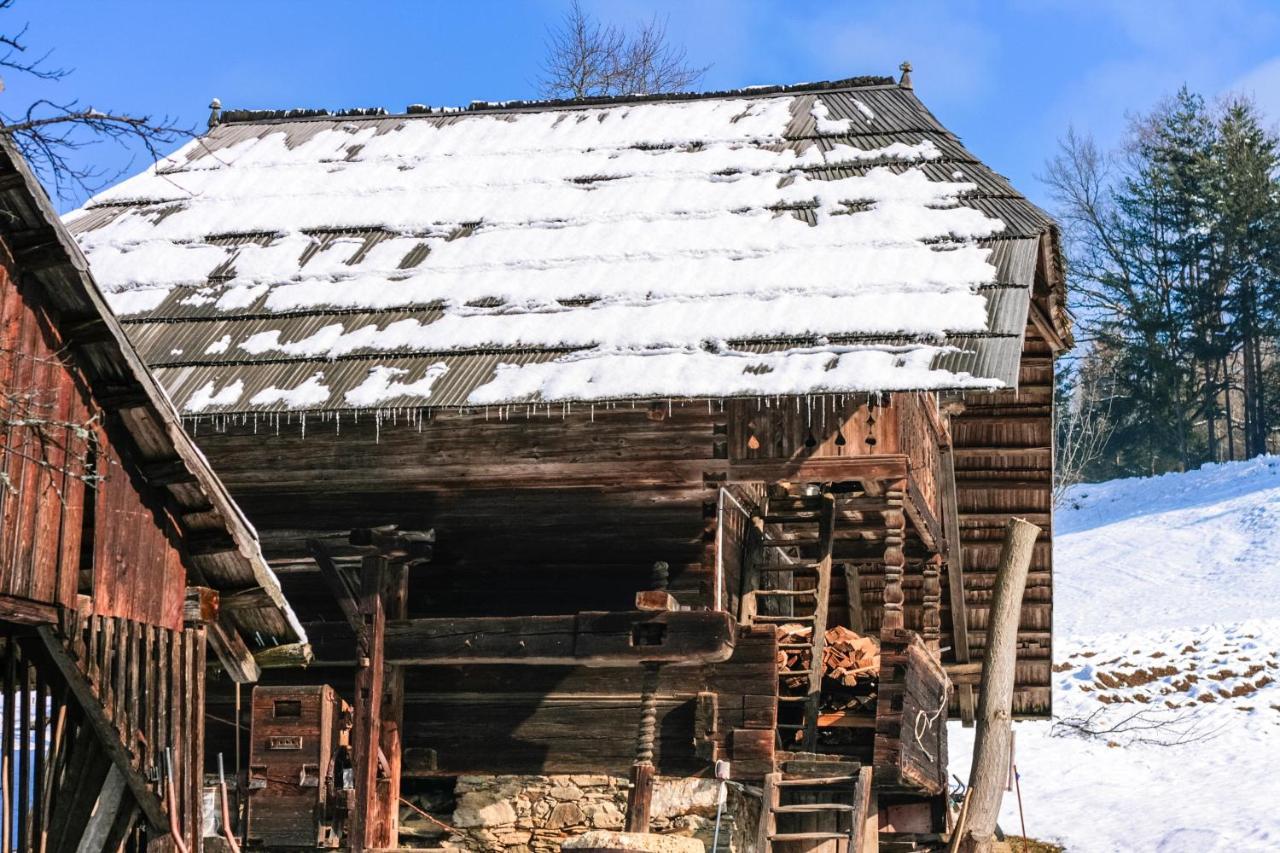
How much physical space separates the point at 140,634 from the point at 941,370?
5.88 meters

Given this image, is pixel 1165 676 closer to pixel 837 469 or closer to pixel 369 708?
pixel 837 469

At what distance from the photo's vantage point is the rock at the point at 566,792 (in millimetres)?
13008

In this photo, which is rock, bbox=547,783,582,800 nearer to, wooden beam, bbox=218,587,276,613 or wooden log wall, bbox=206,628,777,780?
wooden log wall, bbox=206,628,777,780

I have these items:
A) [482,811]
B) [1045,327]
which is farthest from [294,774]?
A: [1045,327]

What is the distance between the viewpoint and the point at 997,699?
→ 13797 millimetres

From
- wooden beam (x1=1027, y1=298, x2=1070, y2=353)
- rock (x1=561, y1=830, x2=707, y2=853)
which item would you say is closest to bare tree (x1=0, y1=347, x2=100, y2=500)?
rock (x1=561, y1=830, x2=707, y2=853)

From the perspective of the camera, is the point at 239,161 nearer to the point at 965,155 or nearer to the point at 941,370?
the point at 965,155

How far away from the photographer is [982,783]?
44.1 ft

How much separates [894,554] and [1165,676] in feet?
52.1

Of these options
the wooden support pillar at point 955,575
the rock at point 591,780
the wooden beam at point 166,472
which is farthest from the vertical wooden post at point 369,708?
the wooden support pillar at point 955,575

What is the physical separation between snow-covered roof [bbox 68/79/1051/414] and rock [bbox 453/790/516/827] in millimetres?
3116

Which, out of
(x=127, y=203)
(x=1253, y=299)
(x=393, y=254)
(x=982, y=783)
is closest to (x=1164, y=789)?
(x=982, y=783)

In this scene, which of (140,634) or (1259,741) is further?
(1259,741)

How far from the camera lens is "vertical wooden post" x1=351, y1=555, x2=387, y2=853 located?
12.1 meters
